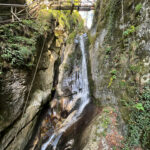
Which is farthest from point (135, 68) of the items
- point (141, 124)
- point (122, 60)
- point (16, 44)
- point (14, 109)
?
point (14, 109)

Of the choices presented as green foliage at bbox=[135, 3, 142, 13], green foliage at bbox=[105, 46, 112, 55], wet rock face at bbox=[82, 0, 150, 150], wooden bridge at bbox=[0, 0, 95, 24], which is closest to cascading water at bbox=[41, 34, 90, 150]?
wet rock face at bbox=[82, 0, 150, 150]

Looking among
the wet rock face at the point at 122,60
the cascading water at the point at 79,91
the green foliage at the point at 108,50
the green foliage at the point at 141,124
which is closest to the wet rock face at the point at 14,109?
the cascading water at the point at 79,91

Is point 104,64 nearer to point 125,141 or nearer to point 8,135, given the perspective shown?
point 125,141

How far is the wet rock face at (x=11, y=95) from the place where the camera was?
300cm

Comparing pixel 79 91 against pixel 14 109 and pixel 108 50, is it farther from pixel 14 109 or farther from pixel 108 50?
pixel 14 109

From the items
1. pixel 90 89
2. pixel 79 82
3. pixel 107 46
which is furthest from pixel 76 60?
pixel 107 46

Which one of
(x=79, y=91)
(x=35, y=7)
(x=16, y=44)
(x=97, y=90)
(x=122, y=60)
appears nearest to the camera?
(x=16, y=44)

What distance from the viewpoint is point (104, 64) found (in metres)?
6.13

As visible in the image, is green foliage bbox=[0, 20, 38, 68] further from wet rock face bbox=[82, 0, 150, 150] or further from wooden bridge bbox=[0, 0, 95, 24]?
wet rock face bbox=[82, 0, 150, 150]

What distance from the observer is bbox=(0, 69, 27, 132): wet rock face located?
9.85 ft

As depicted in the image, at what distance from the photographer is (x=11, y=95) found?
130 inches

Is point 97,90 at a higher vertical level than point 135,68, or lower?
lower

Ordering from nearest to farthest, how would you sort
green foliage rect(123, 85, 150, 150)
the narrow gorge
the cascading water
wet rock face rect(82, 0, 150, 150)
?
green foliage rect(123, 85, 150, 150)
the narrow gorge
wet rock face rect(82, 0, 150, 150)
the cascading water

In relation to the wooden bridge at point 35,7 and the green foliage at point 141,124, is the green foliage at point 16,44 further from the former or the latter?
the green foliage at point 141,124
